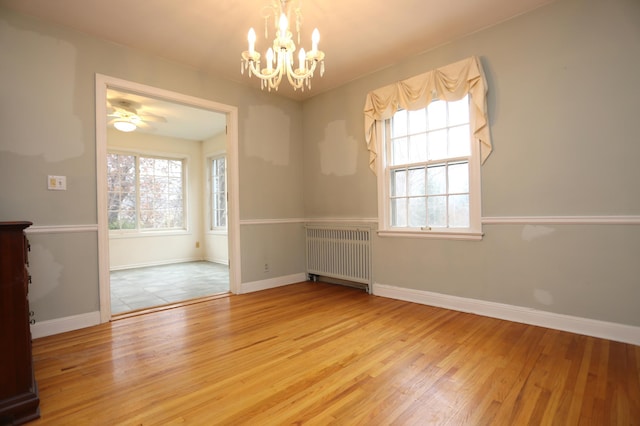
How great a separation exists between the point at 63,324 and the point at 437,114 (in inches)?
152

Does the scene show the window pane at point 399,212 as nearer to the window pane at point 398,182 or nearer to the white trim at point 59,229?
the window pane at point 398,182

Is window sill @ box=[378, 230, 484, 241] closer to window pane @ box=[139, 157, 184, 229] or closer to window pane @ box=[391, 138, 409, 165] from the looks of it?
window pane @ box=[391, 138, 409, 165]

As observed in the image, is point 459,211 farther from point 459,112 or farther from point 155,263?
point 155,263

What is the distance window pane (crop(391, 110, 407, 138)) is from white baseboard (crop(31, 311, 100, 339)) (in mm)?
3406

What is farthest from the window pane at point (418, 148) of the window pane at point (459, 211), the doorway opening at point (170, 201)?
the doorway opening at point (170, 201)

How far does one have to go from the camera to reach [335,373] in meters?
1.85

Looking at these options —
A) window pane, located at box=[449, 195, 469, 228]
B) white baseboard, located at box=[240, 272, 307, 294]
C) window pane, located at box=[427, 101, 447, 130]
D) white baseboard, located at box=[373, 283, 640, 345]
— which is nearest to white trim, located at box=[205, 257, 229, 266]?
white baseboard, located at box=[240, 272, 307, 294]

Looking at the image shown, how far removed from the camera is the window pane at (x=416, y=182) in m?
3.27

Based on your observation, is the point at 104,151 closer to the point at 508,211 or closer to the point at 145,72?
the point at 145,72

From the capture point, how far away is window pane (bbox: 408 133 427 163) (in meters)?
3.25

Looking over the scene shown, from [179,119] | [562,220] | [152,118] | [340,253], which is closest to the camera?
[562,220]

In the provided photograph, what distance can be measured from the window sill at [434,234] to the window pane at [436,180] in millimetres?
408

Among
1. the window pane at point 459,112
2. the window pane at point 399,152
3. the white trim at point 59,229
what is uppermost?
the window pane at point 459,112

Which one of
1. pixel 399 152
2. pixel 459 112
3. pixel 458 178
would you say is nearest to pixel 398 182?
pixel 399 152
